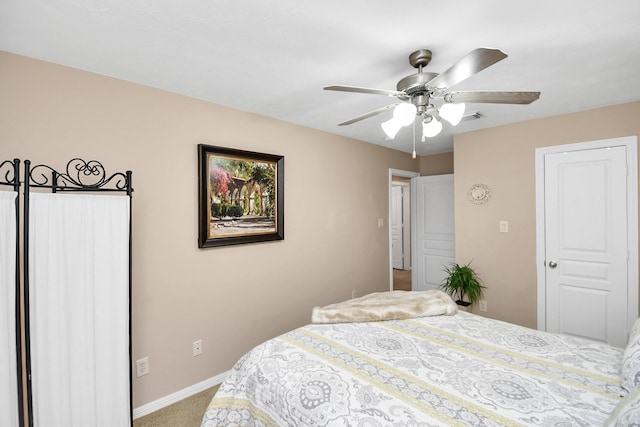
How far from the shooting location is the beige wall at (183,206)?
1.95 metres

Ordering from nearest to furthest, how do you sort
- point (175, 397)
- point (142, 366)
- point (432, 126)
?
point (432, 126) < point (142, 366) < point (175, 397)

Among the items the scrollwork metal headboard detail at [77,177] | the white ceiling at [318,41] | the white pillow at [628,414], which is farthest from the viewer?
the scrollwork metal headboard detail at [77,177]

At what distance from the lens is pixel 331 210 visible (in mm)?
3725

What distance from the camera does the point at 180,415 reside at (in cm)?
231

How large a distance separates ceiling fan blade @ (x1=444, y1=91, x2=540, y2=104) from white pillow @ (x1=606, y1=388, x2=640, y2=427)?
51.2 inches

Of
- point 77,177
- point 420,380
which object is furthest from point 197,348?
A: point 420,380

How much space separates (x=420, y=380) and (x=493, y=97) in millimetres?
1436

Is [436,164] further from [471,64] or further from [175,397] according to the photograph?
[175,397]

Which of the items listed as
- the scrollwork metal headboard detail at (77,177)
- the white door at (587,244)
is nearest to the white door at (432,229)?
the white door at (587,244)

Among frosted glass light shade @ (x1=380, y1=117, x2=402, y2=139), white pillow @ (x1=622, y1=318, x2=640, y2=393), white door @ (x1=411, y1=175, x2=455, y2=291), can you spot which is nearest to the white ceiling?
frosted glass light shade @ (x1=380, y1=117, x2=402, y2=139)

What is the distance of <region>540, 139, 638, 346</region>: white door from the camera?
281 centimetres

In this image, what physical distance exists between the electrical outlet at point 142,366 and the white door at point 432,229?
151 inches

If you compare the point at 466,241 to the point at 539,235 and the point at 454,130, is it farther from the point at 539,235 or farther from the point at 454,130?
the point at 454,130

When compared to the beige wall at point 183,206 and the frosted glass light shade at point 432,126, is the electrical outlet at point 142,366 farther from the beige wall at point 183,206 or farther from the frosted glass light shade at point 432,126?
the frosted glass light shade at point 432,126
